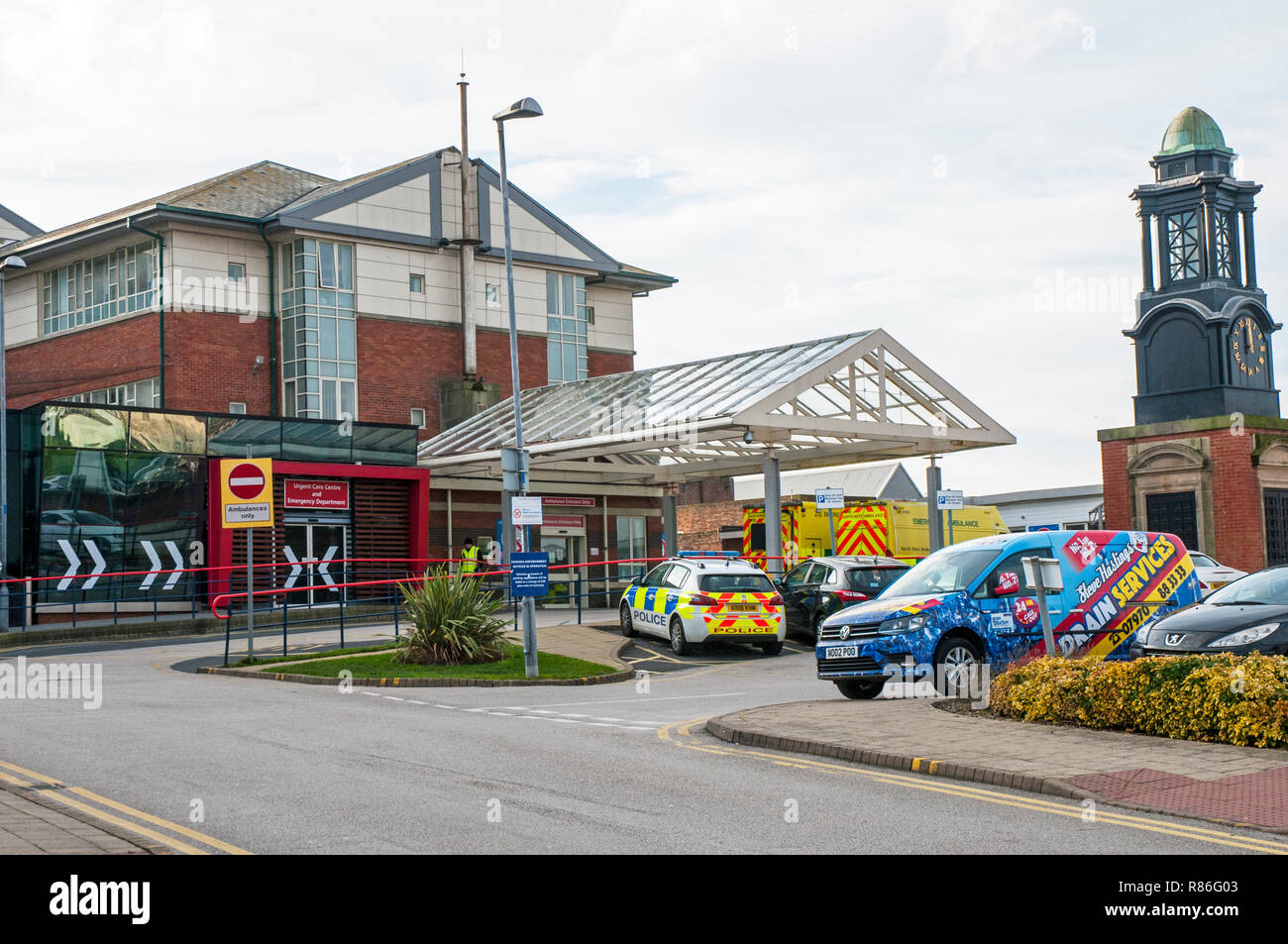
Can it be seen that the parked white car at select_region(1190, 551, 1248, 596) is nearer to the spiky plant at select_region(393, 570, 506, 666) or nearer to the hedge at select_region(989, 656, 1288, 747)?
the spiky plant at select_region(393, 570, 506, 666)

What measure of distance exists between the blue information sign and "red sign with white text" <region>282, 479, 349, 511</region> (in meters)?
16.7

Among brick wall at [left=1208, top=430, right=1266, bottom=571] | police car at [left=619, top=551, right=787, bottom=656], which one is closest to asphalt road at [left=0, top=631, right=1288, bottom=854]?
→ police car at [left=619, top=551, right=787, bottom=656]

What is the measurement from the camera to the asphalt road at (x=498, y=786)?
790cm

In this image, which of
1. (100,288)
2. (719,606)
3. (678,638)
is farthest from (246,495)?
(100,288)

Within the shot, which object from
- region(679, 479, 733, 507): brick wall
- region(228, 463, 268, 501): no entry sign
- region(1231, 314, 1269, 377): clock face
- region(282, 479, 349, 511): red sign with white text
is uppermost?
region(1231, 314, 1269, 377): clock face

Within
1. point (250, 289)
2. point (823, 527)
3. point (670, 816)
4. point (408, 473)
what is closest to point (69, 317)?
point (250, 289)

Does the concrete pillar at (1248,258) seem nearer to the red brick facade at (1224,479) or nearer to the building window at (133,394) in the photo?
the red brick facade at (1224,479)

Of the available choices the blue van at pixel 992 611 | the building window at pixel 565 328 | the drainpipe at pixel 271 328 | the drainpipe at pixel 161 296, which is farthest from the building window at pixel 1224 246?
the drainpipe at pixel 161 296

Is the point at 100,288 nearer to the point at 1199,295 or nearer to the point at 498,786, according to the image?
the point at 1199,295

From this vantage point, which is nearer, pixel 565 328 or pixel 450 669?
pixel 450 669

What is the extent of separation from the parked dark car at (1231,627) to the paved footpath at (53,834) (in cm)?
945

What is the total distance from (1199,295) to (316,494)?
23521mm

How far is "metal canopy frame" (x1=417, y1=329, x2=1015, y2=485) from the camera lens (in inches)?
1150

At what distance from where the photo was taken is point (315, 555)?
1411 inches
